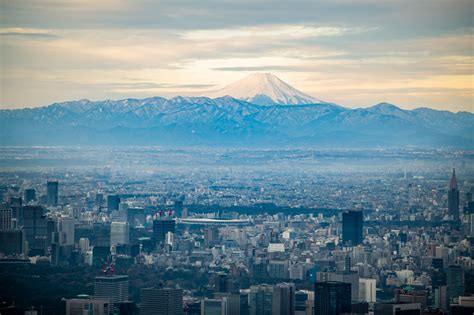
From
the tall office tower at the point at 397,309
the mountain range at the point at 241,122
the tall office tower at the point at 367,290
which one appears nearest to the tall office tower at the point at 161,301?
the tall office tower at the point at 367,290

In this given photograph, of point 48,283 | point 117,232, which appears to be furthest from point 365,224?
point 48,283

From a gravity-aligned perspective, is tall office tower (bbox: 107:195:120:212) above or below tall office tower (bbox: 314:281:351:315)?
above

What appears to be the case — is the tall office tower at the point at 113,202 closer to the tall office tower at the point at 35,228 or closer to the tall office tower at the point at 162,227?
the tall office tower at the point at 162,227

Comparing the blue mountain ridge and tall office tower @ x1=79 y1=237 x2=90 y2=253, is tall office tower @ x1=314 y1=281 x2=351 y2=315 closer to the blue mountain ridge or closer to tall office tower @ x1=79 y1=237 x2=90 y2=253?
tall office tower @ x1=79 y1=237 x2=90 y2=253

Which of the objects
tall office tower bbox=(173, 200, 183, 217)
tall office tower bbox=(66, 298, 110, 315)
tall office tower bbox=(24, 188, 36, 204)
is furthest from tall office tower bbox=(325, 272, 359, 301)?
tall office tower bbox=(173, 200, 183, 217)

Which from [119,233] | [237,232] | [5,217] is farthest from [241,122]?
[5,217]

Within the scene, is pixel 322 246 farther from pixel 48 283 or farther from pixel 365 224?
pixel 48 283

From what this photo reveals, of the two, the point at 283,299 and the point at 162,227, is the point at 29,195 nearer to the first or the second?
the point at 162,227
